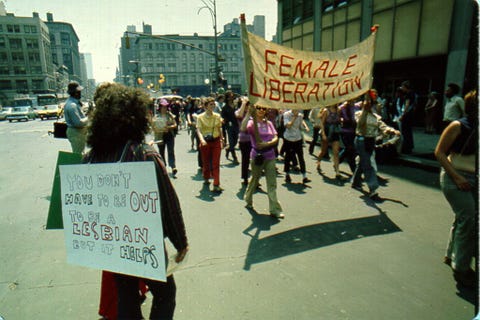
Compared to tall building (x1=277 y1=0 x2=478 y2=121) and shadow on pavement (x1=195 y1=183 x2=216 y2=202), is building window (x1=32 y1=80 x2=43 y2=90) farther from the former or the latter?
shadow on pavement (x1=195 y1=183 x2=216 y2=202)

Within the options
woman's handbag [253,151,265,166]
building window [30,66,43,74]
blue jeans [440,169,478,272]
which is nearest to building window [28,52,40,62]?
building window [30,66,43,74]

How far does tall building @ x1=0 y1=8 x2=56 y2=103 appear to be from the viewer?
79.2 metres

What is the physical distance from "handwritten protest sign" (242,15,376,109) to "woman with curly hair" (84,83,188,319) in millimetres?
2528

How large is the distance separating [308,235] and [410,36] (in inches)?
482

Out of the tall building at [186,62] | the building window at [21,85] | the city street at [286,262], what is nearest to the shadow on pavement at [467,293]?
the city street at [286,262]

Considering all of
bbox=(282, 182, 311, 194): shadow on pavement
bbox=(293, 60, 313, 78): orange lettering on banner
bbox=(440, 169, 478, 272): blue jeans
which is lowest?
bbox=(282, 182, 311, 194): shadow on pavement

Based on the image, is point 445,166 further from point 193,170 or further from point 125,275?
point 193,170

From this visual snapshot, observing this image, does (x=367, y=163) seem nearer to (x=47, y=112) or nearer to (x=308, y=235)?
(x=308, y=235)

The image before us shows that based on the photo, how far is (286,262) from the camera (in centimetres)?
348

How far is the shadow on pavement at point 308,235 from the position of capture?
12.2 ft

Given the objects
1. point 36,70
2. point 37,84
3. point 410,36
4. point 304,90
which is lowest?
point 304,90

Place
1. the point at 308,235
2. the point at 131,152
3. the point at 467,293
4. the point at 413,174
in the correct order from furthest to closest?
the point at 413,174 < the point at 308,235 < the point at 467,293 < the point at 131,152

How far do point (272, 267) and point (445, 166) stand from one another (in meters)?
2.01

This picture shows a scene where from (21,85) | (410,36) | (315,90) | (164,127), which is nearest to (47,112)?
(164,127)
